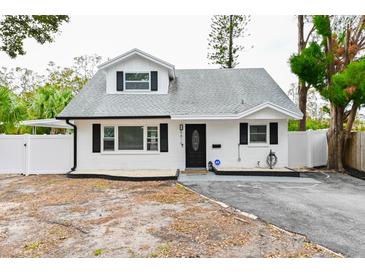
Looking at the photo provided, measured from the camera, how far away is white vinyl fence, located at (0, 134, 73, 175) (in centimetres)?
1168

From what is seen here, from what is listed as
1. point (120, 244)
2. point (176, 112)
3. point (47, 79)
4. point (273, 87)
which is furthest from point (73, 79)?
point (120, 244)

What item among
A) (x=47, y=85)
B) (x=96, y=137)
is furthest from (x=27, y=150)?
(x=47, y=85)

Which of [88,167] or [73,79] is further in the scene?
[73,79]

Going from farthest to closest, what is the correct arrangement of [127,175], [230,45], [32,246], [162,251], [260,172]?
1. [230,45]
2. [260,172]
3. [127,175]
4. [32,246]
5. [162,251]

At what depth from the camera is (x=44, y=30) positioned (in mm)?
10148

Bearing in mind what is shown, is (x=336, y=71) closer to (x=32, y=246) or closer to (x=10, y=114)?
(x=32, y=246)

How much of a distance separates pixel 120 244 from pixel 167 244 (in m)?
0.79

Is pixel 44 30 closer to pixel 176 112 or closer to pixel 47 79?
pixel 176 112

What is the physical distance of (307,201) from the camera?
22.9 ft

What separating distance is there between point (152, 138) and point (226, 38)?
14.3 m

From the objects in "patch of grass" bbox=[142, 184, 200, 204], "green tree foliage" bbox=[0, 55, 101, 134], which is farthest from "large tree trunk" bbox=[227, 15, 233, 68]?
"patch of grass" bbox=[142, 184, 200, 204]

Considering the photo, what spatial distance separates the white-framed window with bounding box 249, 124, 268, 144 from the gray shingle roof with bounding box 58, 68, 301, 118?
103 cm

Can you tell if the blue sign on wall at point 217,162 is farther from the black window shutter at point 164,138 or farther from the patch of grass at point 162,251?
the patch of grass at point 162,251

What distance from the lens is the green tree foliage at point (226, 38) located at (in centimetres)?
2161
